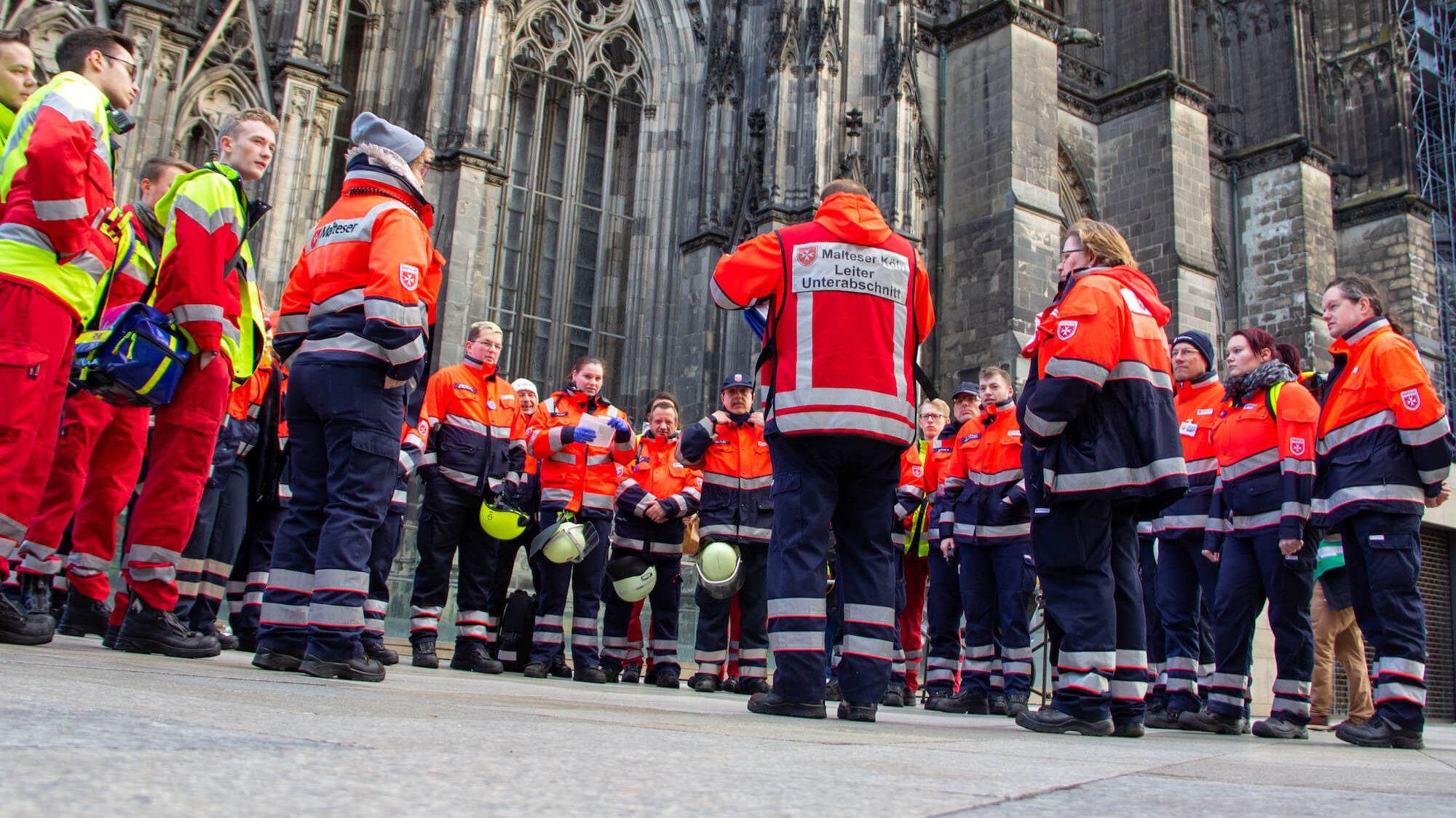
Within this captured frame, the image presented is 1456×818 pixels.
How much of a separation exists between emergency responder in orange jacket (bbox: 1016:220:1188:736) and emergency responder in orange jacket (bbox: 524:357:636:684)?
11.4 feet

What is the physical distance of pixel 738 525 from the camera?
7.38m

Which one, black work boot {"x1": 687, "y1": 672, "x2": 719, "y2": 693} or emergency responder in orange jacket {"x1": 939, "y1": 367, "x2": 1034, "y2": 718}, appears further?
black work boot {"x1": 687, "y1": 672, "x2": 719, "y2": 693}

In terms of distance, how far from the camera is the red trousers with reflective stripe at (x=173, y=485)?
14.6 feet

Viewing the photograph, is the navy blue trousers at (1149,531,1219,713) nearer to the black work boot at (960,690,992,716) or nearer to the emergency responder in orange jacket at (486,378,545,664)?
the black work boot at (960,690,992,716)

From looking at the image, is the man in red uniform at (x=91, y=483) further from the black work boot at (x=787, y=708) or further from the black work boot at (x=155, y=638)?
the black work boot at (x=787, y=708)

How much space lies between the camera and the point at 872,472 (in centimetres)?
434

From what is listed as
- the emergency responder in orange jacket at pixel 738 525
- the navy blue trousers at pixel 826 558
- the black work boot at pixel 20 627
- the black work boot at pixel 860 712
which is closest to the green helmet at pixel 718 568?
the emergency responder in orange jacket at pixel 738 525

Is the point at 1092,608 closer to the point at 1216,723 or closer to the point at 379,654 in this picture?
the point at 1216,723

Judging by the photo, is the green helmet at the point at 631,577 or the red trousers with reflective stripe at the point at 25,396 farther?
the green helmet at the point at 631,577

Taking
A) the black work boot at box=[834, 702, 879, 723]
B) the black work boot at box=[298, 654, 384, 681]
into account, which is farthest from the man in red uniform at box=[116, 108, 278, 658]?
the black work boot at box=[834, 702, 879, 723]

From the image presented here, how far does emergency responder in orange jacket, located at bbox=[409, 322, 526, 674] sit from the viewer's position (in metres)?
6.95

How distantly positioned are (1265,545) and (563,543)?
12.8 feet

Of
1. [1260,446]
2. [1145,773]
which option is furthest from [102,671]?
[1260,446]

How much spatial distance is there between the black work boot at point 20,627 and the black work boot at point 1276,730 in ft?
17.2
